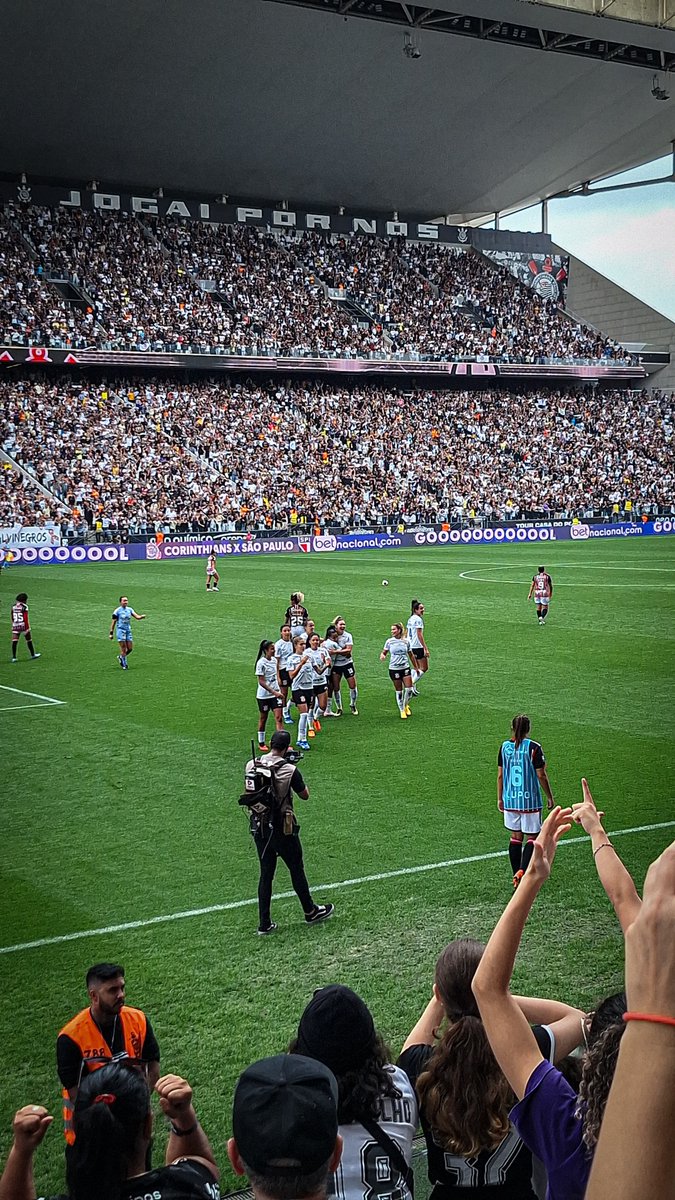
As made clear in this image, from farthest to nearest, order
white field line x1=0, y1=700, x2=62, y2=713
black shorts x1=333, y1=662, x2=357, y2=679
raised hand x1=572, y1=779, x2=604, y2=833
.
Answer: white field line x1=0, y1=700, x2=62, y2=713 < black shorts x1=333, y1=662, x2=357, y2=679 < raised hand x1=572, y1=779, x2=604, y2=833

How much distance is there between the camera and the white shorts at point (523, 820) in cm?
1077

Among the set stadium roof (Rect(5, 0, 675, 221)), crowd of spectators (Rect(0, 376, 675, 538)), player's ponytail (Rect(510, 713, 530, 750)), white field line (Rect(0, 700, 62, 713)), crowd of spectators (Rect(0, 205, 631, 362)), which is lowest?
white field line (Rect(0, 700, 62, 713))

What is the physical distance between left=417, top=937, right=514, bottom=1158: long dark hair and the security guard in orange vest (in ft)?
7.99

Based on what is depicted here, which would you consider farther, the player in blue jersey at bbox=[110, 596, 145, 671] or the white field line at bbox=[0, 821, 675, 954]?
the player in blue jersey at bbox=[110, 596, 145, 671]

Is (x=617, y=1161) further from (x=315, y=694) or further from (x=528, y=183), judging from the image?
(x=528, y=183)

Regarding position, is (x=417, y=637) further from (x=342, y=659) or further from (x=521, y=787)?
(x=521, y=787)

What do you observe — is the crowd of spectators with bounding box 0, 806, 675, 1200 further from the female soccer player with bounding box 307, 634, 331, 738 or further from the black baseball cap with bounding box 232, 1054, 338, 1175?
the female soccer player with bounding box 307, 634, 331, 738

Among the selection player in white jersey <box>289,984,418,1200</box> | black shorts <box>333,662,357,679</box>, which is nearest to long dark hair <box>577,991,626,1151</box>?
player in white jersey <box>289,984,418,1200</box>

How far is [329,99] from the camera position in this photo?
61875mm

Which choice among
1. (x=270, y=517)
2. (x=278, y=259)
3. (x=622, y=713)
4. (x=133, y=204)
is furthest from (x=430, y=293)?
(x=622, y=713)

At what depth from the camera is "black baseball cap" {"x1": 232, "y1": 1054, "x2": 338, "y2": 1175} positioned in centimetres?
286

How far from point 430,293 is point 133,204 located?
22.1m

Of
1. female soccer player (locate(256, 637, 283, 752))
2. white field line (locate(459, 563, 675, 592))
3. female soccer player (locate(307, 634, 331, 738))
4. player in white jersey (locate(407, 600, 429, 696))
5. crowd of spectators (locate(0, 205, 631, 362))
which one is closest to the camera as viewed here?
female soccer player (locate(256, 637, 283, 752))

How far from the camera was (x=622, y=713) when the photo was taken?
17812mm
